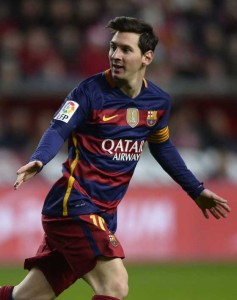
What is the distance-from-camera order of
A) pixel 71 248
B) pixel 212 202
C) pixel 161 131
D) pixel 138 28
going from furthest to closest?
1. pixel 212 202
2. pixel 161 131
3. pixel 138 28
4. pixel 71 248

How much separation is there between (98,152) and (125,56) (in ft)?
2.07

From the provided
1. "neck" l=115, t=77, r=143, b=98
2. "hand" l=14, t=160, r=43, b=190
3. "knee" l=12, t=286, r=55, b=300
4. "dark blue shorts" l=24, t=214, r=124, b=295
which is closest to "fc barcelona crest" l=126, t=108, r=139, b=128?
"neck" l=115, t=77, r=143, b=98

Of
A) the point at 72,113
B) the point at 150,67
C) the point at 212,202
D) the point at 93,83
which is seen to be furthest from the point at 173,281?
the point at 150,67

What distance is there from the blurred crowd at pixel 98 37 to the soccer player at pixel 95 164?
775cm

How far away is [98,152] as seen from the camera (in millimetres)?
6379

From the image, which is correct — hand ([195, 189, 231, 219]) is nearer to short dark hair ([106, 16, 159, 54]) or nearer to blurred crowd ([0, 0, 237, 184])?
short dark hair ([106, 16, 159, 54])

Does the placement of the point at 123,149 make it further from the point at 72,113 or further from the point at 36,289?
the point at 36,289

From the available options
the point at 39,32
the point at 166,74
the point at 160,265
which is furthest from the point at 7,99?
the point at 160,265

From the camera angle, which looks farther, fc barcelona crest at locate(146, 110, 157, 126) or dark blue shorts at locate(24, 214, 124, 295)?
fc barcelona crest at locate(146, 110, 157, 126)

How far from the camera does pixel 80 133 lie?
6.40 meters

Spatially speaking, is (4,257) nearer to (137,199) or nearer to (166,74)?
(137,199)

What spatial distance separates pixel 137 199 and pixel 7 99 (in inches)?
144

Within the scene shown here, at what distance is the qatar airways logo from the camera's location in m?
6.39

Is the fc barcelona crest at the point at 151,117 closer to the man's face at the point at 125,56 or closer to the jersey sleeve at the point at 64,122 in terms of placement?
the man's face at the point at 125,56
